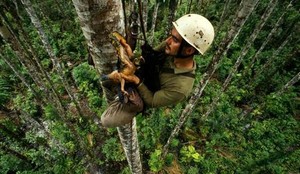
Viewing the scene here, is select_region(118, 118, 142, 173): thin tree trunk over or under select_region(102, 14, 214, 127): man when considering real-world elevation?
under

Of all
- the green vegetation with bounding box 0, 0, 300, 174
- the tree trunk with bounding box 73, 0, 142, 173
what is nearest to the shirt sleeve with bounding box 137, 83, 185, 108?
the tree trunk with bounding box 73, 0, 142, 173

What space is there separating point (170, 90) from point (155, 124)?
5.37m

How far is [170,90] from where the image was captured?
109 inches

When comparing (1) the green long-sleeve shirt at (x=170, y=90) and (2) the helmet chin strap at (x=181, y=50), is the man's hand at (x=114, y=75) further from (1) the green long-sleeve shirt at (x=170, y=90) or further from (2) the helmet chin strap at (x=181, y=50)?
(2) the helmet chin strap at (x=181, y=50)

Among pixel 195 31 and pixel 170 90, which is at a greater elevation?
pixel 195 31

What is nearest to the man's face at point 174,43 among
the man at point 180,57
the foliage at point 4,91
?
the man at point 180,57

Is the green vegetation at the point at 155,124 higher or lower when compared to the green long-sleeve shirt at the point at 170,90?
lower

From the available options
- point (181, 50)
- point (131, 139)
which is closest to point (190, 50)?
point (181, 50)

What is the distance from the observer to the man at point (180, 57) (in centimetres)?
267

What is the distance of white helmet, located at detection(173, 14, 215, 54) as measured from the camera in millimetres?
2639

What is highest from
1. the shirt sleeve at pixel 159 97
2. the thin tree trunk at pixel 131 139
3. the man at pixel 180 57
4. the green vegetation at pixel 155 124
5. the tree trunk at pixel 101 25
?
the tree trunk at pixel 101 25

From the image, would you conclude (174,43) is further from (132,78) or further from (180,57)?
(132,78)

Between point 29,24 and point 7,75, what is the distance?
4.56 meters

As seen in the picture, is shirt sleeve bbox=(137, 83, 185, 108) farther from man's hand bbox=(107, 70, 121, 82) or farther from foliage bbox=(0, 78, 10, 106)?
foliage bbox=(0, 78, 10, 106)
